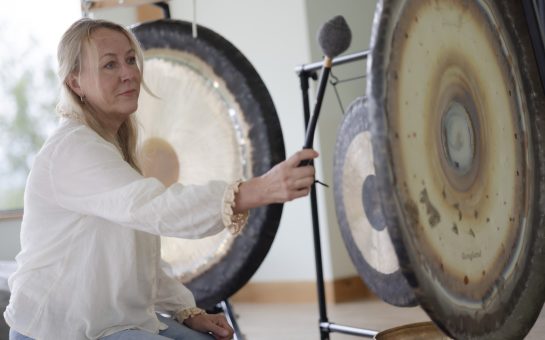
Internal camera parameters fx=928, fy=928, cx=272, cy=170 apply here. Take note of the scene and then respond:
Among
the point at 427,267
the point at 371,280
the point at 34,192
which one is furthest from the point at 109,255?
the point at 371,280

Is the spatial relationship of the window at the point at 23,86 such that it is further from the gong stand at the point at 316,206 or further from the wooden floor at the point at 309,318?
the gong stand at the point at 316,206

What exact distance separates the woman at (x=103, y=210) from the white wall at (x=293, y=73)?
2.35 m

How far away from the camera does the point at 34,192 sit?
5.75 ft

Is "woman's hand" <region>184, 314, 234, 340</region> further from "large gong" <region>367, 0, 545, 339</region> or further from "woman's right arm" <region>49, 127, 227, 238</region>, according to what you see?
"large gong" <region>367, 0, 545, 339</region>

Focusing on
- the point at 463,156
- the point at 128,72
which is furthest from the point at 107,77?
the point at 463,156

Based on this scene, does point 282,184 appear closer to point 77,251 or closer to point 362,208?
point 77,251

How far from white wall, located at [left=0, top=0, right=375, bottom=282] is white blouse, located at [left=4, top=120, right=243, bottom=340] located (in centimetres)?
252

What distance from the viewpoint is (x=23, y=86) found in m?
4.15

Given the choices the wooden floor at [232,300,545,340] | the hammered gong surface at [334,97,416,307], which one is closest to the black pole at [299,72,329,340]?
the hammered gong surface at [334,97,416,307]

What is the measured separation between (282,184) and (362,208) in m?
1.65

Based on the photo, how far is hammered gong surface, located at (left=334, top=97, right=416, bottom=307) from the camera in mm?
2928

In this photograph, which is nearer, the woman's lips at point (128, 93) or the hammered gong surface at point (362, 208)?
the woman's lips at point (128, 93)

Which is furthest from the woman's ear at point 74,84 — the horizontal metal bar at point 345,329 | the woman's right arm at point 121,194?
the horizontal metal bar at point 345,329

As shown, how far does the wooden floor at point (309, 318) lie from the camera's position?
346 cm
